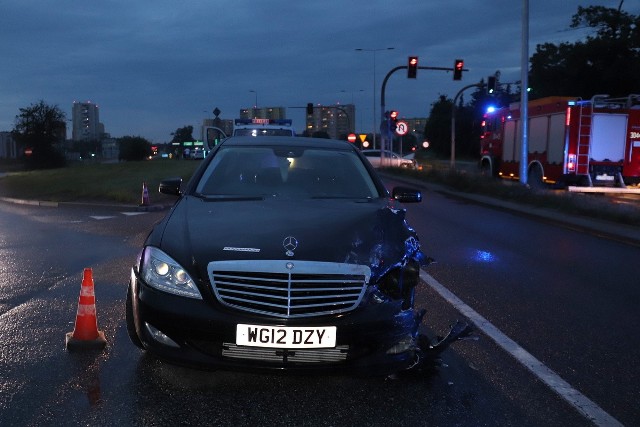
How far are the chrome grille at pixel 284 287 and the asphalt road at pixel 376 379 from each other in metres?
0.52

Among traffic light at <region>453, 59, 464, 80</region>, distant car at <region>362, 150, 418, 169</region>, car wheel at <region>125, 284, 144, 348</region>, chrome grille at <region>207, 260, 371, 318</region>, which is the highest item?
traffic light at <region>453, 59, 464, 80</region>

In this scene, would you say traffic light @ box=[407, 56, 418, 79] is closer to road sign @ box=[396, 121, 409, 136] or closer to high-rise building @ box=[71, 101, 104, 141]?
road sign @ box=[396, 121, 409, 136]

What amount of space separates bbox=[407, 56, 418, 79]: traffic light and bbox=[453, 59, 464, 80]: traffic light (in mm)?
1705

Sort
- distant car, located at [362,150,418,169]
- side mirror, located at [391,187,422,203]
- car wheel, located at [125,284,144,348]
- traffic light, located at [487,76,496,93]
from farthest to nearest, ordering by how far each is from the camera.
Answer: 1. distant car, located at [362,150,418,169]
2. traffic light, located at [487,76,496,93]
3. side mirror, located at [391,187,422,203]
4. car wheel, located at [125,284,144,348]

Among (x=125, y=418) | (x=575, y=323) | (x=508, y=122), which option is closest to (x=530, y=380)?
(x=575, y=323)

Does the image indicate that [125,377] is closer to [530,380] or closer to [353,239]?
[353,239]

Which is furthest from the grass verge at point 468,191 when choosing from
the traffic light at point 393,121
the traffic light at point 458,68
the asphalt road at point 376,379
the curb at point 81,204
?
the traffic light at point 393,121

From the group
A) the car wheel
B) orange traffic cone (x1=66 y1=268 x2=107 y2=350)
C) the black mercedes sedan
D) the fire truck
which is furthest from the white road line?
the fire truck

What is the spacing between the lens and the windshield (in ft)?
18.7

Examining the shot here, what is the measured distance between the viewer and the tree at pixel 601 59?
47.8 metres

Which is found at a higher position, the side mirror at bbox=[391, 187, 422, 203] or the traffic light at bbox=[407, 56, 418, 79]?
the traffic light at bbox=[407, 56, 418, 79]

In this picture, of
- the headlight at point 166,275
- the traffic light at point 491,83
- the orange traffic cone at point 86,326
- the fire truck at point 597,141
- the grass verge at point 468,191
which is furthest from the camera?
the traffic light at point 491,83

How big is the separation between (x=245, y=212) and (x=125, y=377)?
138 cm

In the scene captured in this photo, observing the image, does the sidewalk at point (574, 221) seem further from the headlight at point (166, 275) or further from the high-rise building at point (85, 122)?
the high-rise building at point (85, 122)
